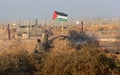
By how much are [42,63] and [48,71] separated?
136 cm

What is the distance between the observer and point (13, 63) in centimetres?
1630

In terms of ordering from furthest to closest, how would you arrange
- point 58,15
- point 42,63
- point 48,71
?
point 58,15 → point 42,63 → point 48,71

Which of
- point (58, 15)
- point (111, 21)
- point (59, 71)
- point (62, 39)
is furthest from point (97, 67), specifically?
point (111, 21)

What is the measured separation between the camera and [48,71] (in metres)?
15.0

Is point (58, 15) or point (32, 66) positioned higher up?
point (58, 15)

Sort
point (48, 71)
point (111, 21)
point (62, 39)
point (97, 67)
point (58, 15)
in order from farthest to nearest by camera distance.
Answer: point (111, 21) < point (58, 15) < point (62, 39) < point (48, 71) < point (97, 67)

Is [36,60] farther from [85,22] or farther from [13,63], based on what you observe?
[85,22]

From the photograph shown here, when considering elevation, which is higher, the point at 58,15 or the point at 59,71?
the point at 58,15

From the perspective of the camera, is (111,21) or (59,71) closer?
(59,71)

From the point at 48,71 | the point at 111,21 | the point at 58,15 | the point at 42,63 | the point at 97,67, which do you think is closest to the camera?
the point at 97,67

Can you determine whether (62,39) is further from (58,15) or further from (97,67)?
(97,67)

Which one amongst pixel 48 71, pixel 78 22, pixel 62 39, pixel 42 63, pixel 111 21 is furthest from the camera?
pixel 111 21

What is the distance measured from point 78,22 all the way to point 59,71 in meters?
49.7

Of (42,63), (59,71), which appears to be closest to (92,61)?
(59,71)
